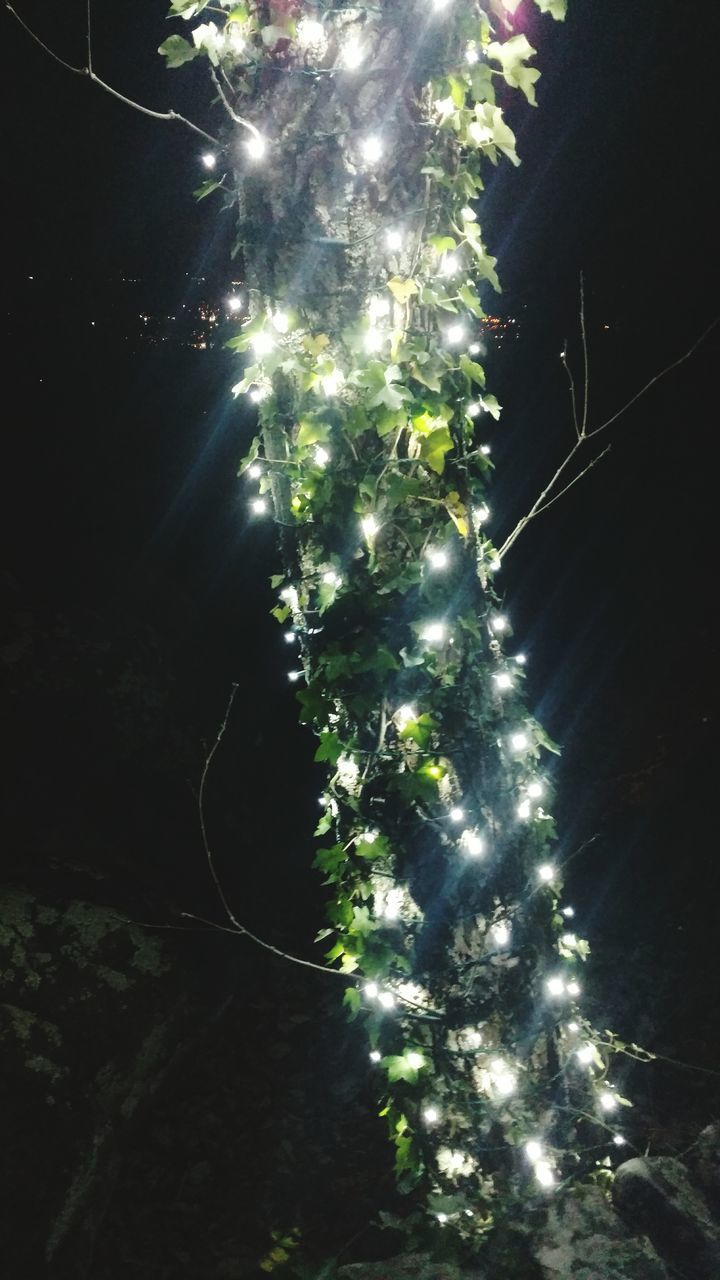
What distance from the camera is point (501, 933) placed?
202 centimetres

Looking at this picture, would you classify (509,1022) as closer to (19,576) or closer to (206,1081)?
(206,1081)

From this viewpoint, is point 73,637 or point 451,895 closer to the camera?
point 451,895

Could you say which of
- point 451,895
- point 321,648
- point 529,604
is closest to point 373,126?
point 321,648

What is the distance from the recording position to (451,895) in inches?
78.5

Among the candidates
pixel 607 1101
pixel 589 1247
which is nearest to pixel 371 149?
pixel 607 1101

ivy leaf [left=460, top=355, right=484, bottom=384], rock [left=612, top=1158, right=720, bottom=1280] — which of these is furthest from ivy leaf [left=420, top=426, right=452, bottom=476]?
rock [left=612, top=1158, right=720, bottom=1280]

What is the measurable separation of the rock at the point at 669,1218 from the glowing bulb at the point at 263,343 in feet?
9.46

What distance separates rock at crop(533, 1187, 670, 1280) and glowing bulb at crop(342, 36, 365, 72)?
3.23m

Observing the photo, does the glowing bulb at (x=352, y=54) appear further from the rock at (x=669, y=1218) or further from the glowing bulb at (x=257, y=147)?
the rock at (x=669, y=1218)

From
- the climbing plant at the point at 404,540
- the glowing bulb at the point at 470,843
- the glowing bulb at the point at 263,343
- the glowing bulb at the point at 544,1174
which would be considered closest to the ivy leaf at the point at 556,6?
the climbing plant at the point at 404,540

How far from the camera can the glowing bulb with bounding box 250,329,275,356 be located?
6.46 ft

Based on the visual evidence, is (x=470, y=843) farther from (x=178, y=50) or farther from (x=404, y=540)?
(x=178, y=50)

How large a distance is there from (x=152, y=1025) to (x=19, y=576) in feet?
11.3

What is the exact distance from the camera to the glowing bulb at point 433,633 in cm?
199
